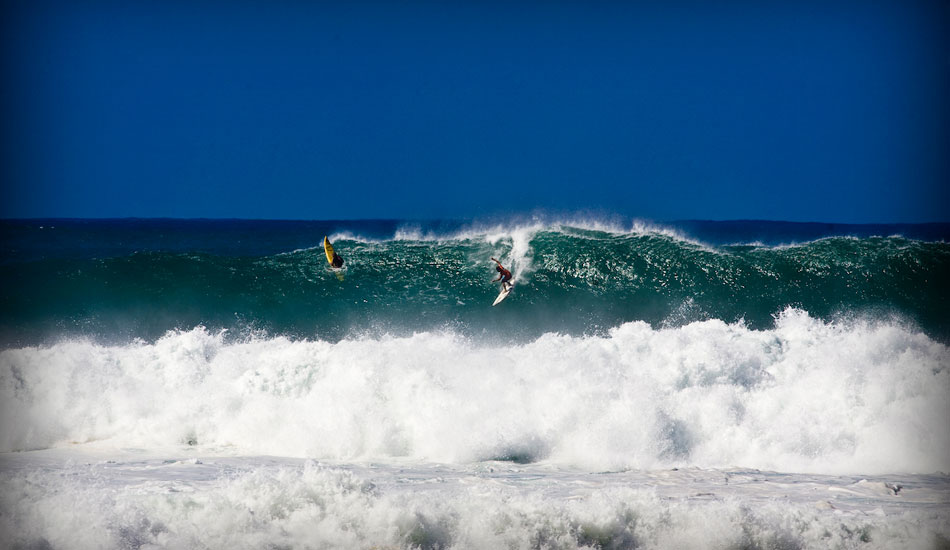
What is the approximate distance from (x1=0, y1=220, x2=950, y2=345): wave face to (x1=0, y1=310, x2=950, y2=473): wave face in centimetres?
283

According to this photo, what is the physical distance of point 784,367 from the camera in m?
11.5

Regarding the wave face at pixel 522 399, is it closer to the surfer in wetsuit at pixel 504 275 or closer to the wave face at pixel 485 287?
the surfer in wetsuit at pixel 504 275

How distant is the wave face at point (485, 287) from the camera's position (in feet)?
49.8

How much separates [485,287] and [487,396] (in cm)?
572

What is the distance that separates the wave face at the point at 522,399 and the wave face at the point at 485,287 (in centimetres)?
283

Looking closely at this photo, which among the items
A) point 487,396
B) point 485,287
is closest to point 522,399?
point 487,396

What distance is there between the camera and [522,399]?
10.5 meters

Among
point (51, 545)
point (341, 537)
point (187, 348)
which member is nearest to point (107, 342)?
point (187, 348)

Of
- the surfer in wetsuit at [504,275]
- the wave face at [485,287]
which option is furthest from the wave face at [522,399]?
the wave face at [485,287]

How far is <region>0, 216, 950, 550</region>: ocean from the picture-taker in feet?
22.0

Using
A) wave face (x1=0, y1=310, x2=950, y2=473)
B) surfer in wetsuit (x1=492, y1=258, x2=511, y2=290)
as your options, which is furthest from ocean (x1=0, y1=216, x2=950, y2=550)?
surfer in wetsuit (x1=492, y1=258, x2=511, y2=290)

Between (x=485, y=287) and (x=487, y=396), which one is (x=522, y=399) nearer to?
(x=487, y=396)

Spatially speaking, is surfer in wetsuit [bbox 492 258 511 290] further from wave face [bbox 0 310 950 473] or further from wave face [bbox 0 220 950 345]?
wave face [bbox 0 220 950 345]

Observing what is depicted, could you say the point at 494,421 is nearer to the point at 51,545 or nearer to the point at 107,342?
the point at 51,545
